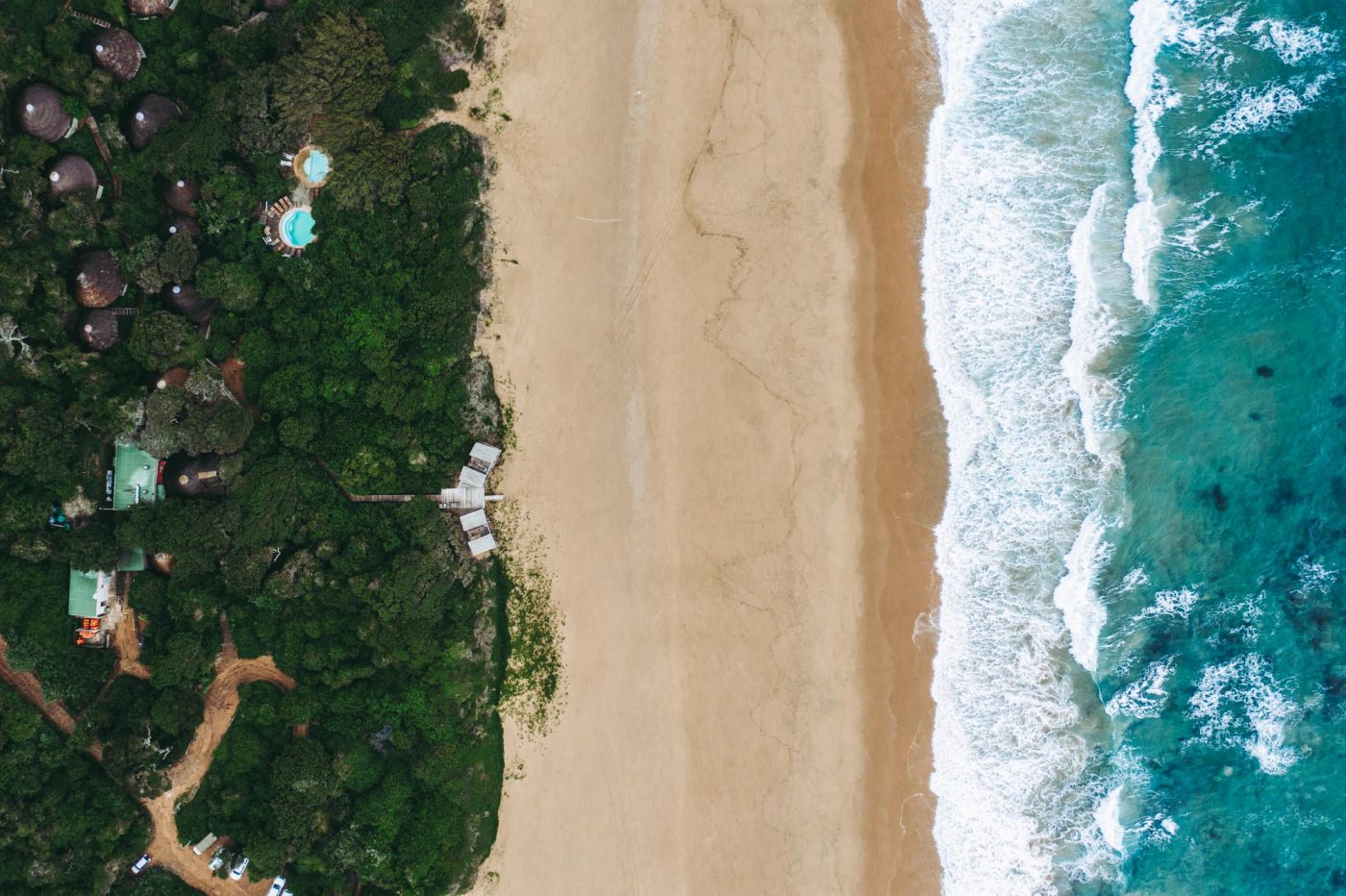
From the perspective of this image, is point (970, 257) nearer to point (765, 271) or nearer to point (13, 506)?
point (765, 271)

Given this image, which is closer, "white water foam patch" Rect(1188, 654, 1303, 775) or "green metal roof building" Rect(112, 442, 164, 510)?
"white water foam patch" Rect(1188, 654, 1303, 775)

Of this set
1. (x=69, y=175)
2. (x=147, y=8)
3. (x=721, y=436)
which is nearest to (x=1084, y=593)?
(x=721, y=436)

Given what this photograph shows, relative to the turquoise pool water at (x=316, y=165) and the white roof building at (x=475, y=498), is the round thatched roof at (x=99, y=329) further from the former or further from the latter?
the white roof building at (x=475, y=498)

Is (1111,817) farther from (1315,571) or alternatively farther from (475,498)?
(475,498)

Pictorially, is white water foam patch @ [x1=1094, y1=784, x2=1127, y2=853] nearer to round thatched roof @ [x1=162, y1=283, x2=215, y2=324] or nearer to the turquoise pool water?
the turquoise pool water

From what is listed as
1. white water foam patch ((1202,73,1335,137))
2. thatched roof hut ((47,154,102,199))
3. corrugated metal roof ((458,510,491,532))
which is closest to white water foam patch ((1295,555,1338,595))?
white water foam patch ((1202,73,1335,137))

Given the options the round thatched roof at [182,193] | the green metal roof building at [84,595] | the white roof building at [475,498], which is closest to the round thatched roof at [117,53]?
the round thatched roof at [182,193]
